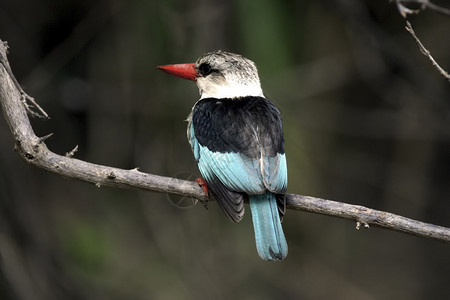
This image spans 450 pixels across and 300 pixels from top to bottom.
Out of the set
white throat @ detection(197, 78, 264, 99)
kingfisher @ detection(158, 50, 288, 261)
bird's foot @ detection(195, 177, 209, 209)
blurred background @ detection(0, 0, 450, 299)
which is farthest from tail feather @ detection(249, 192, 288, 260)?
blurred background @ detection(0, 0, 450, 299)

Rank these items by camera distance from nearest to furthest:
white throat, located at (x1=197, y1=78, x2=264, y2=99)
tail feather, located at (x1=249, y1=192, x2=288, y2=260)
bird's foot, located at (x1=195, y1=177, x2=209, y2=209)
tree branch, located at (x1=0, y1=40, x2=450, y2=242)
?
tree branch, located at (x1=0, y1=40, x2=450, y2=242)
tail feather, located at (x1=249, y1=192, x2=288, y2=260)
bird's foot, located at (x1=195, y1=177, x2=209, y2=209)
white throat, located at (x1=197, y1=78, x2=264, y2=99)

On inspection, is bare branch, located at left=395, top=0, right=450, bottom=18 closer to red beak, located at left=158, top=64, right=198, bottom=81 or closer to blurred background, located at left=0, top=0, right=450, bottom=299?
blurred background, located at left=0, top=0, right=450, bottom=299

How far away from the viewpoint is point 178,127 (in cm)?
421

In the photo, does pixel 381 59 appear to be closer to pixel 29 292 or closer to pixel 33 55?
pixel 33 55

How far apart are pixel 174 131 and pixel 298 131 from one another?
2.68 feet

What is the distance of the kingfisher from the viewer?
2701 mm

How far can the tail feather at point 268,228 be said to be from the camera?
264cm

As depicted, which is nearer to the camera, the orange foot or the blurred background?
the orange foot

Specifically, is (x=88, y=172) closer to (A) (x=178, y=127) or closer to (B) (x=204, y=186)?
(B) (x=204, y=186)

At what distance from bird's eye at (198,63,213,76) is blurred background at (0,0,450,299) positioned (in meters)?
0.40

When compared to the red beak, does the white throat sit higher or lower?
lower

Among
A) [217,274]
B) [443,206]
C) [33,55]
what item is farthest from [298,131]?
[443,206]

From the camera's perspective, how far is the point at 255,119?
3.00 m

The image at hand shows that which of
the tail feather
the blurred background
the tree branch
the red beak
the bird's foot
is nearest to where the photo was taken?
the tree branch
